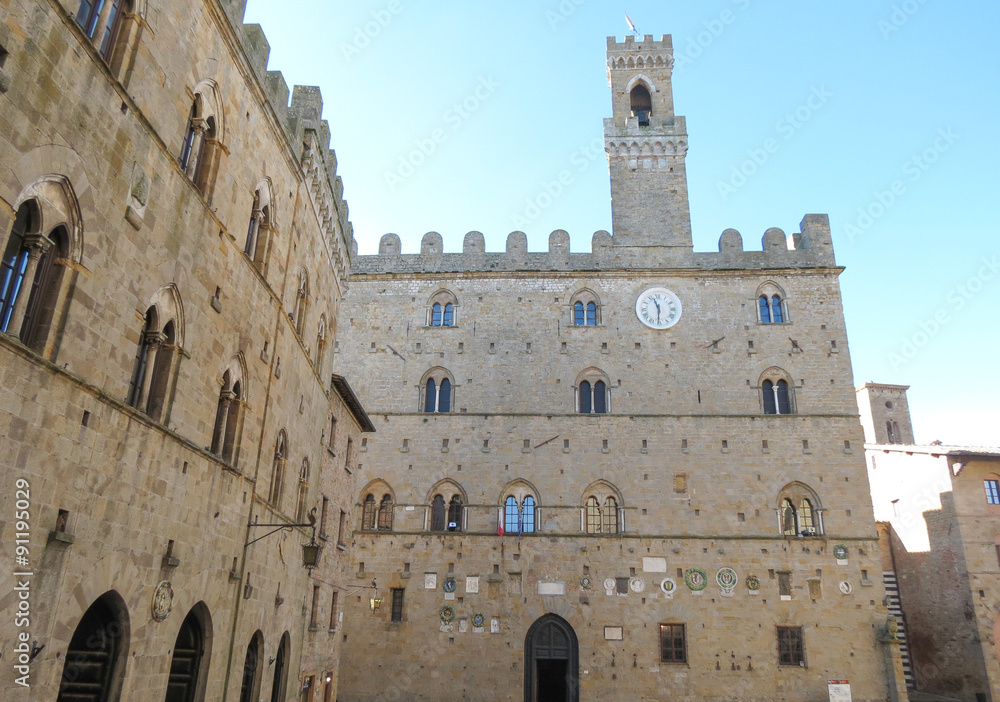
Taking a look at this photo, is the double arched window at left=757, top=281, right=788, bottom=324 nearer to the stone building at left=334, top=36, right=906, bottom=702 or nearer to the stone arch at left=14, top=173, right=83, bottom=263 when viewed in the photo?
the stone building at left=334, top=36, right=906, bottom=702

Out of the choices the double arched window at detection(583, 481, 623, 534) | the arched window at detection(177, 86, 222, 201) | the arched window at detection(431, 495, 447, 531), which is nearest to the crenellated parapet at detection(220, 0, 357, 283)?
the arched window at detection(177, 86, 222, 201)

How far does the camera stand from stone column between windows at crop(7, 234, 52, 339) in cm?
676

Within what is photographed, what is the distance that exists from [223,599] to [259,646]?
213cm

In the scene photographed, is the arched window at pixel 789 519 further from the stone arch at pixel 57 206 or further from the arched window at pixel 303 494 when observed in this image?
the stone arch at pixel 57 206

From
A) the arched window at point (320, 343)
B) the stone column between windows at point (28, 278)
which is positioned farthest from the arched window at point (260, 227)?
the stone column between windows at point (28, 278)

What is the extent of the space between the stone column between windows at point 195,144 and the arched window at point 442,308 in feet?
57.3

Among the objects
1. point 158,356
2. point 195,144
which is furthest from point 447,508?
point 195,144

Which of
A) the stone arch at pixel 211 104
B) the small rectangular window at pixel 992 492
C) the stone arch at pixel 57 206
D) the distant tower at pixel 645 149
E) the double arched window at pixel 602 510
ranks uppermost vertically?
the distant tower at pixel 645 149

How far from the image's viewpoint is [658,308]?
27.0 m

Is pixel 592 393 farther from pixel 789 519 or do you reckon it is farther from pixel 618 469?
pixel 789 519

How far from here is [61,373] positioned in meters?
7.11

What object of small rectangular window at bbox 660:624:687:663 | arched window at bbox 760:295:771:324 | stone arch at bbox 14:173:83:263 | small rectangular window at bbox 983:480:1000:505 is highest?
arched window at bbox 760:295:771:324

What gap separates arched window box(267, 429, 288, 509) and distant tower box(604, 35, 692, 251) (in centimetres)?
1742

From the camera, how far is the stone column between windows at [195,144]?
10.1 m
